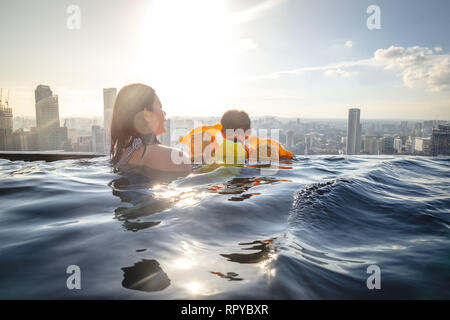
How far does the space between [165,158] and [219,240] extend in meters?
2.42

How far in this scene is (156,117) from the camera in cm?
397

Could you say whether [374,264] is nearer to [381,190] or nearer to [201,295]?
[201,295]

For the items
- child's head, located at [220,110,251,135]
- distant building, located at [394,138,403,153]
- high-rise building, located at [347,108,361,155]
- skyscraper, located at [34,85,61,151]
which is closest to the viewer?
child's head, located at [220,110,251,135]

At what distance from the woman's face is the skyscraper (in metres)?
21.0

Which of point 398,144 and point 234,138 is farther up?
point 234,138

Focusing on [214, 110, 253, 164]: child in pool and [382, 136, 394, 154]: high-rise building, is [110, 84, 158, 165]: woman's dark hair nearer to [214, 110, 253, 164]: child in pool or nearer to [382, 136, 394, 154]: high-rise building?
[214, 110, 253, 164]: child in pool

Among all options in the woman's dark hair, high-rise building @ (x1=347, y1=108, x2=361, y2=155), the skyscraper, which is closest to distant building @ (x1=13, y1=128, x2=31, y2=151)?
the skyscraper

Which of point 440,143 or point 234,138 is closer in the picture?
point 234,138

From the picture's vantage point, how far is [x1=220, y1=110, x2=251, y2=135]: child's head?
554 centimetres

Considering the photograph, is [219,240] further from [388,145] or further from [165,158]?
[388,145]

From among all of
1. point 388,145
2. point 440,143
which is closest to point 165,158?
point 440,143
